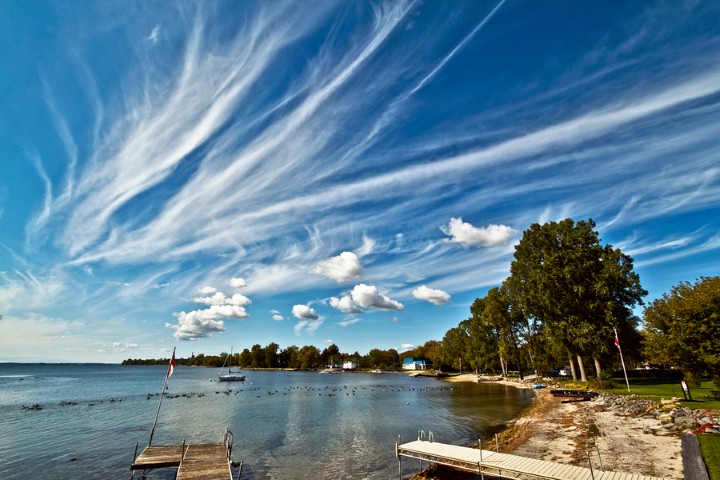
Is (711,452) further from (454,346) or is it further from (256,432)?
(454,346)

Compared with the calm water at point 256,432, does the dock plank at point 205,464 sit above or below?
above

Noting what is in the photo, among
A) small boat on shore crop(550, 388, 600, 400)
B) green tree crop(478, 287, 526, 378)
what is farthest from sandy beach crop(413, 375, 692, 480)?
green tree crop(478, 287, 526, 378)

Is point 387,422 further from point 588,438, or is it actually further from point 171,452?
point 171,452

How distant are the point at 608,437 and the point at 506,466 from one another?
12697 mm

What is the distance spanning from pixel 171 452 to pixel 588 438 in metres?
26.5

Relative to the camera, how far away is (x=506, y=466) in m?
16.6

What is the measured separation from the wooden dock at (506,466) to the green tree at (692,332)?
1801 centimetres

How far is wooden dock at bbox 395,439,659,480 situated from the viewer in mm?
15266

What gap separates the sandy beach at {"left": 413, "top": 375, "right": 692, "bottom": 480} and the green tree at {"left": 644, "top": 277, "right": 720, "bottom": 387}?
357 cm

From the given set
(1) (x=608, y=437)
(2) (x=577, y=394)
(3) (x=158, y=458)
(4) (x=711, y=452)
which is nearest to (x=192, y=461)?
(3) (x=158, y=458)

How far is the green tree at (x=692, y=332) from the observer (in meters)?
26.7

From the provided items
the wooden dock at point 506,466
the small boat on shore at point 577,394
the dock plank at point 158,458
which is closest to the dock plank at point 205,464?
the dock plank at point 158,458

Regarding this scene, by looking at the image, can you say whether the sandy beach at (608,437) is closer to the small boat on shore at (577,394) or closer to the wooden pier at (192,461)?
the small boat on shore at (577,394)

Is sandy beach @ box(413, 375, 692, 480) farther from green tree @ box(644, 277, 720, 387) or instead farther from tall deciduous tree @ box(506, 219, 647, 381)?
tall deciduous tree @ box(506, 219, 647, 381)
